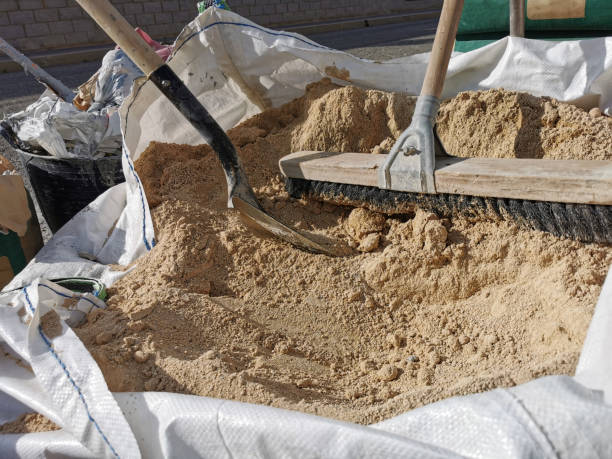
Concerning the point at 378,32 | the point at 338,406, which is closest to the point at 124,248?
the point at 338,406

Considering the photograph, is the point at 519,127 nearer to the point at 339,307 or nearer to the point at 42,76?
the point at 339,307

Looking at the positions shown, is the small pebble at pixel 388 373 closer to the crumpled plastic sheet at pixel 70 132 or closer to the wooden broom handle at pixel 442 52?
the wooden broom handle at pixel 442 52

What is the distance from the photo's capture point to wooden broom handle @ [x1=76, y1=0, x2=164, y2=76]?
1617mm

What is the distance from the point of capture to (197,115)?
5.66 ft

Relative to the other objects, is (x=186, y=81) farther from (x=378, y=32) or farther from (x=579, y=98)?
(x=378, y=32)

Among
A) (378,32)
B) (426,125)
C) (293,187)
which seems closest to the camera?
(426,125)

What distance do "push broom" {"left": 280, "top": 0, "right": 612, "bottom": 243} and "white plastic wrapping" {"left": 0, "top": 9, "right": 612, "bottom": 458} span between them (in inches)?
14.8

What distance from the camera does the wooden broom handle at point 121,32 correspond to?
63.7 inches

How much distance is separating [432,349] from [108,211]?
4.28 feet

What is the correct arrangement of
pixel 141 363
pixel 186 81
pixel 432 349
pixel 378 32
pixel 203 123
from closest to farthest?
pixel 141 363 → pixel 432 349 → pixel 203 123 → pixel 186 81 → pixel 378 32

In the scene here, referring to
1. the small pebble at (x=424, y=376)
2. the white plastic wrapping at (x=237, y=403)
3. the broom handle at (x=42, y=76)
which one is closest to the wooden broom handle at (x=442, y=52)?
the white plastic wrapping at (x=237, y=403)

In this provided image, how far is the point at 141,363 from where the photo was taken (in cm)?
116

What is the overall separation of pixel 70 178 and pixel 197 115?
843 mm

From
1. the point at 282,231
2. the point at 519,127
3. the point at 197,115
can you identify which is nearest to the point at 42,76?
the point at 197,115
